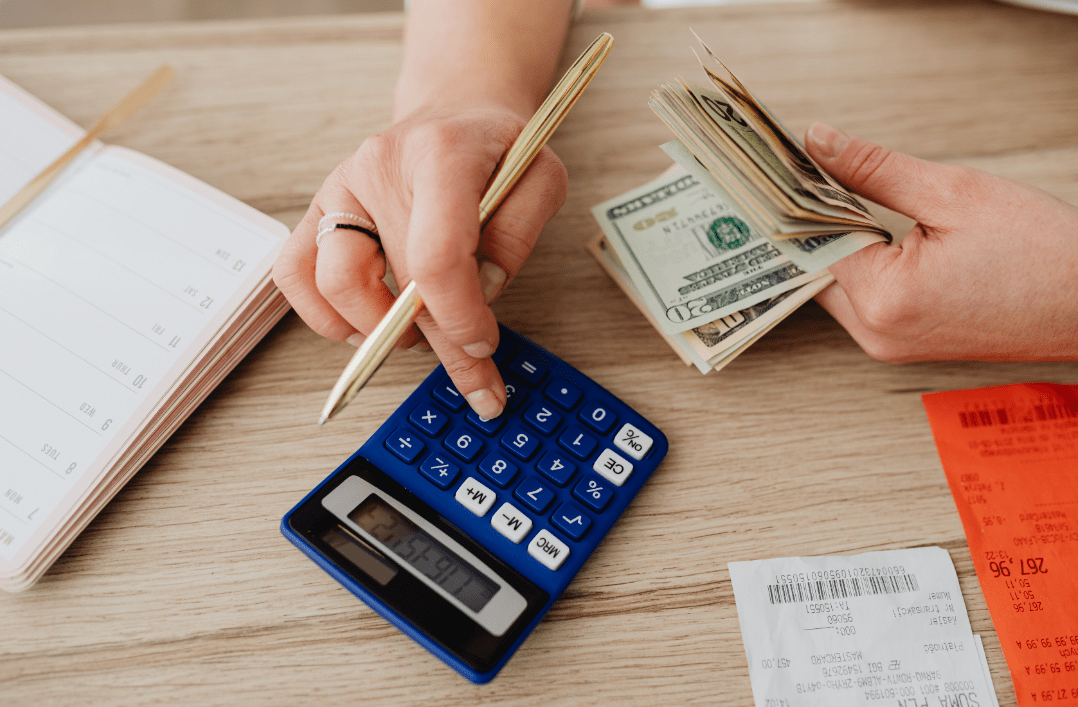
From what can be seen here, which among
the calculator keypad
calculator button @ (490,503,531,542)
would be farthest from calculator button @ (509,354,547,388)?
calculator button @ (490,503,531,542)

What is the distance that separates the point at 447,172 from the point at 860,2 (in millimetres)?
693

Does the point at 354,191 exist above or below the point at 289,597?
above

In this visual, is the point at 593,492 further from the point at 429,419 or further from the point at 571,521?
the point at 429,419

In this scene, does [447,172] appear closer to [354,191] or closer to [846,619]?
[354,191]

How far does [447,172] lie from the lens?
44cm

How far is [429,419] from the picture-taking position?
0.50 metres

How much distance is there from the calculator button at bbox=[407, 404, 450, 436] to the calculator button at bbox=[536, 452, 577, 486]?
0.08m

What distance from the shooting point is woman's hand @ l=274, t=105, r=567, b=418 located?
1.41 ft

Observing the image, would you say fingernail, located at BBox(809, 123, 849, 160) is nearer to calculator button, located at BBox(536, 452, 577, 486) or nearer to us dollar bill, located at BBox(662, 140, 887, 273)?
us dollar bill, located at BBox(662, 140, 887, 273)

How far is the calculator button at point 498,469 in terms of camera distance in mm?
481

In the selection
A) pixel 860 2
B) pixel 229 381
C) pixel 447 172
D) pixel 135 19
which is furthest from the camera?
pixel 135 19

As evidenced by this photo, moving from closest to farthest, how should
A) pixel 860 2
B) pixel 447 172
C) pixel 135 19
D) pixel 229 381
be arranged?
pixel 447 172 → pixel 229 381 → pixel 860 2 → pixel 135 19

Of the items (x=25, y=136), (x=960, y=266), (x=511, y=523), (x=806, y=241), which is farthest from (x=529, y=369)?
(x=25, y=136)

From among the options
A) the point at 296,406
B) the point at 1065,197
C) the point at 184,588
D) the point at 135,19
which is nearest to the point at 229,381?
the point at 296,406
